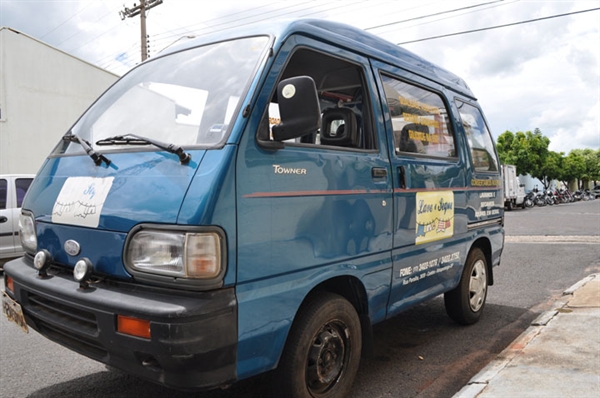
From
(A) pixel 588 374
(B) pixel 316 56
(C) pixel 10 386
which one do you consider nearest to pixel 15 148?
(C) pixel 10 386

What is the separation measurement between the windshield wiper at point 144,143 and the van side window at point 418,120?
1.69m

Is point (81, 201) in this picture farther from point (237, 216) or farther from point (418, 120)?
point (418, 120)

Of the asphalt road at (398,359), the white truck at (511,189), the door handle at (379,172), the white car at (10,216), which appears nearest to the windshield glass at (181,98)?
the door handle at (379,172)

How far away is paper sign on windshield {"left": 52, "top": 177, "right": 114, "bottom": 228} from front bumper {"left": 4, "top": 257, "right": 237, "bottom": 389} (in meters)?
0.34

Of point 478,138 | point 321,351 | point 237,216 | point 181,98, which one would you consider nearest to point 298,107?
point 237,216

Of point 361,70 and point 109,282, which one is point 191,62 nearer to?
point 361,70

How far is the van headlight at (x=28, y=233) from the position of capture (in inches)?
115

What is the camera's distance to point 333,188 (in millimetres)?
2799

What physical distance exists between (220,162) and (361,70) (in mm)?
1483

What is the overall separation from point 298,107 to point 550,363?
2816mm

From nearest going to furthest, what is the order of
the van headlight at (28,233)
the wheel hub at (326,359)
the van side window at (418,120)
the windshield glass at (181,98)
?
the windshield glass at (181,98)
the wheel hub at (326,359)
the van headlight at (28,233)
the van side window at (418,120)

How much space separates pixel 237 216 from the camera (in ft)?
7.41

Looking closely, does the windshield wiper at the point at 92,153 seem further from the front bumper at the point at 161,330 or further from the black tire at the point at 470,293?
the black tire at the point at 470,293

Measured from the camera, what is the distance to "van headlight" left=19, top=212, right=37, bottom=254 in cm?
293
